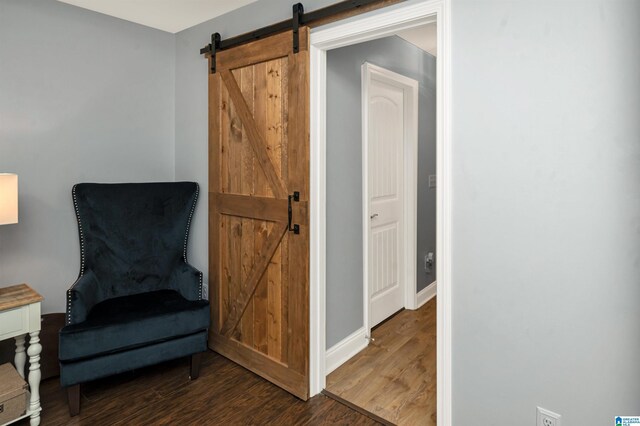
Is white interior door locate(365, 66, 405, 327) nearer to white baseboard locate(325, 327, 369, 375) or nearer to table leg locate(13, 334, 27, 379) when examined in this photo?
white baseboard locate(325, 327, 369, 375)

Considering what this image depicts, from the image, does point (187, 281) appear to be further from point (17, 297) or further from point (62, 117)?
point (62, 117)

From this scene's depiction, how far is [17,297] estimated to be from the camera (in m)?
2.20

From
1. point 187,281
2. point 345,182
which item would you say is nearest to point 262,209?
point 345,182

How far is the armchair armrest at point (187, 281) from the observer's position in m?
2.79

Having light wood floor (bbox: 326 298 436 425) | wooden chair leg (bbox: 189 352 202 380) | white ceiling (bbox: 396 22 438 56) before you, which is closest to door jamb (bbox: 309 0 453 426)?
light wood floor (bbox: 326 298 436 425)

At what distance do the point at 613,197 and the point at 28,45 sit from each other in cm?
334

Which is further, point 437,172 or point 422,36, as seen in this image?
point 422,36

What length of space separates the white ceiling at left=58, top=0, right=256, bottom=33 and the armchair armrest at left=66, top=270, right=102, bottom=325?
1837mm

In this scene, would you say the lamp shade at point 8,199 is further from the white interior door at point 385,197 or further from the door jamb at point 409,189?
the door jamb at point 409,189

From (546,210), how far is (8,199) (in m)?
2.61

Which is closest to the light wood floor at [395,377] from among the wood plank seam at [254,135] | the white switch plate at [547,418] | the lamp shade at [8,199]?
the white switch plate at [547,418]

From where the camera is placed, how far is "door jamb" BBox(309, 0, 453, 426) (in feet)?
6.07

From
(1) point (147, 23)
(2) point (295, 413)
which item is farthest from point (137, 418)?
(1) point (147, 23)

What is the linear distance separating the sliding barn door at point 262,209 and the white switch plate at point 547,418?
1.25m
